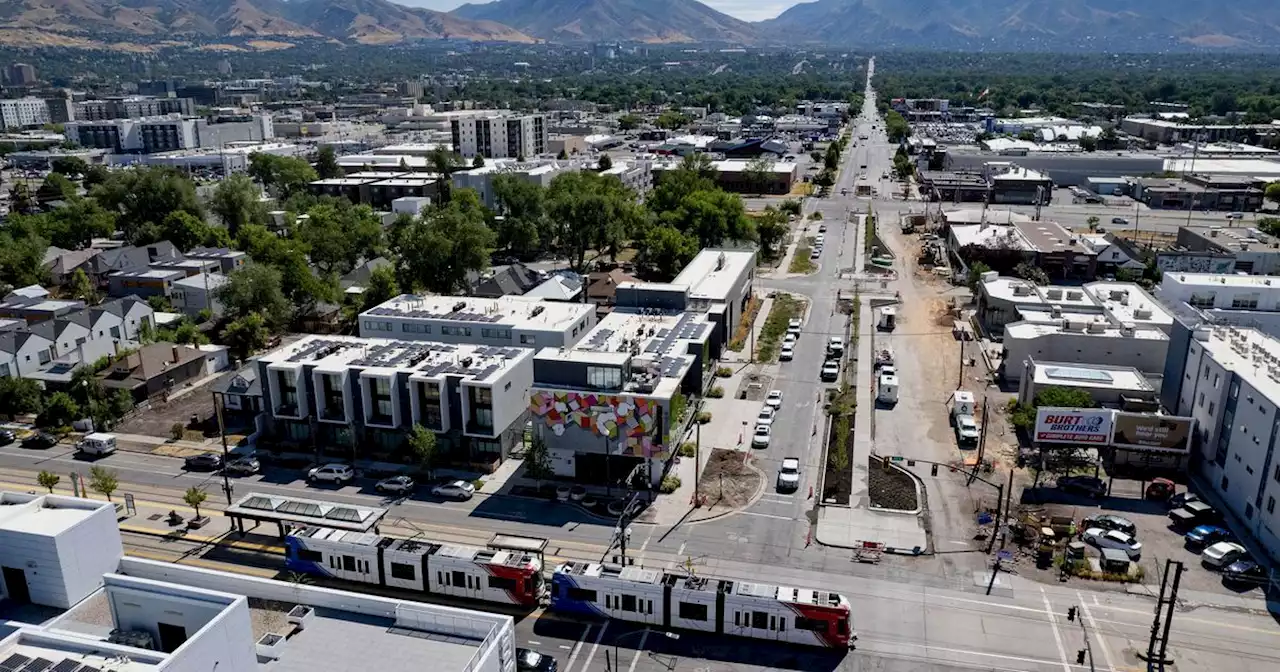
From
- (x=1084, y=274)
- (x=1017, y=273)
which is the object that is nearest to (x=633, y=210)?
(x=1017, y=273)

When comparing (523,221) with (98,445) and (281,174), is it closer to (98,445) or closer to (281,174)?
(281,174)

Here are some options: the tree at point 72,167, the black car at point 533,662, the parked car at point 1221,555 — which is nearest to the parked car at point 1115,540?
the parked car at point 1221,555

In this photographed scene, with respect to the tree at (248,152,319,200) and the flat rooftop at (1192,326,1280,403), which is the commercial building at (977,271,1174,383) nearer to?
the flat rooftop at (1192,326,1280,403)

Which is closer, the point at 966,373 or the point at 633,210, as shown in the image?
the point at 966,373

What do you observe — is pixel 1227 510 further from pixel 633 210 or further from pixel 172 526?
pixel 633 210

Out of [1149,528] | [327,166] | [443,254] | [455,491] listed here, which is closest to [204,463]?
[455,491]
